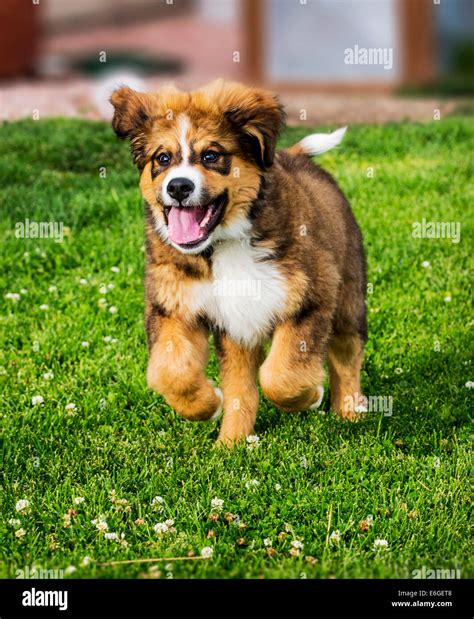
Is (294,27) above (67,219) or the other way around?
above

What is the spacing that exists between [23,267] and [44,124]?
393cm

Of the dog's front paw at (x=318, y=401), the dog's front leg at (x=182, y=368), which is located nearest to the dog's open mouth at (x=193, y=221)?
the dog's front leg at (x=182, y=368)

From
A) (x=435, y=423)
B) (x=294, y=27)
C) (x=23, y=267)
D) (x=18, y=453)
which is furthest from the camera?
(x=294, y=27)

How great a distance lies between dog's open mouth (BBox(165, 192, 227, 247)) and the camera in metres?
4.77

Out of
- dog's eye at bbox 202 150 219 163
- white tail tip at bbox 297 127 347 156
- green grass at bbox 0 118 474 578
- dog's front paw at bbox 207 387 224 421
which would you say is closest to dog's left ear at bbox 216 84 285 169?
dog's eye at bbox 202 150 219 163

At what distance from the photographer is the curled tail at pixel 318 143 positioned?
584 cm

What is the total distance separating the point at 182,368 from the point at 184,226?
0.64 meters

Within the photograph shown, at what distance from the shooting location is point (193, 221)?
4785mm

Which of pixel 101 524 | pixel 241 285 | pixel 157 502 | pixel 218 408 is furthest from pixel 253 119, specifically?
pixel 101 524

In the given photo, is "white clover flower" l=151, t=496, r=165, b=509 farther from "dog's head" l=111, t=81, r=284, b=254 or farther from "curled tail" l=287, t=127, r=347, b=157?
"curled tail" l=287, t=127, r=347, b=157

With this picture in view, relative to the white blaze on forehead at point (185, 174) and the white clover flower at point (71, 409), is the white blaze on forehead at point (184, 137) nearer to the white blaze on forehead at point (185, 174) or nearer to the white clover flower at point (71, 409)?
the white blaze on forehead at point (185, 174)

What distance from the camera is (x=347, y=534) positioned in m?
4.61
